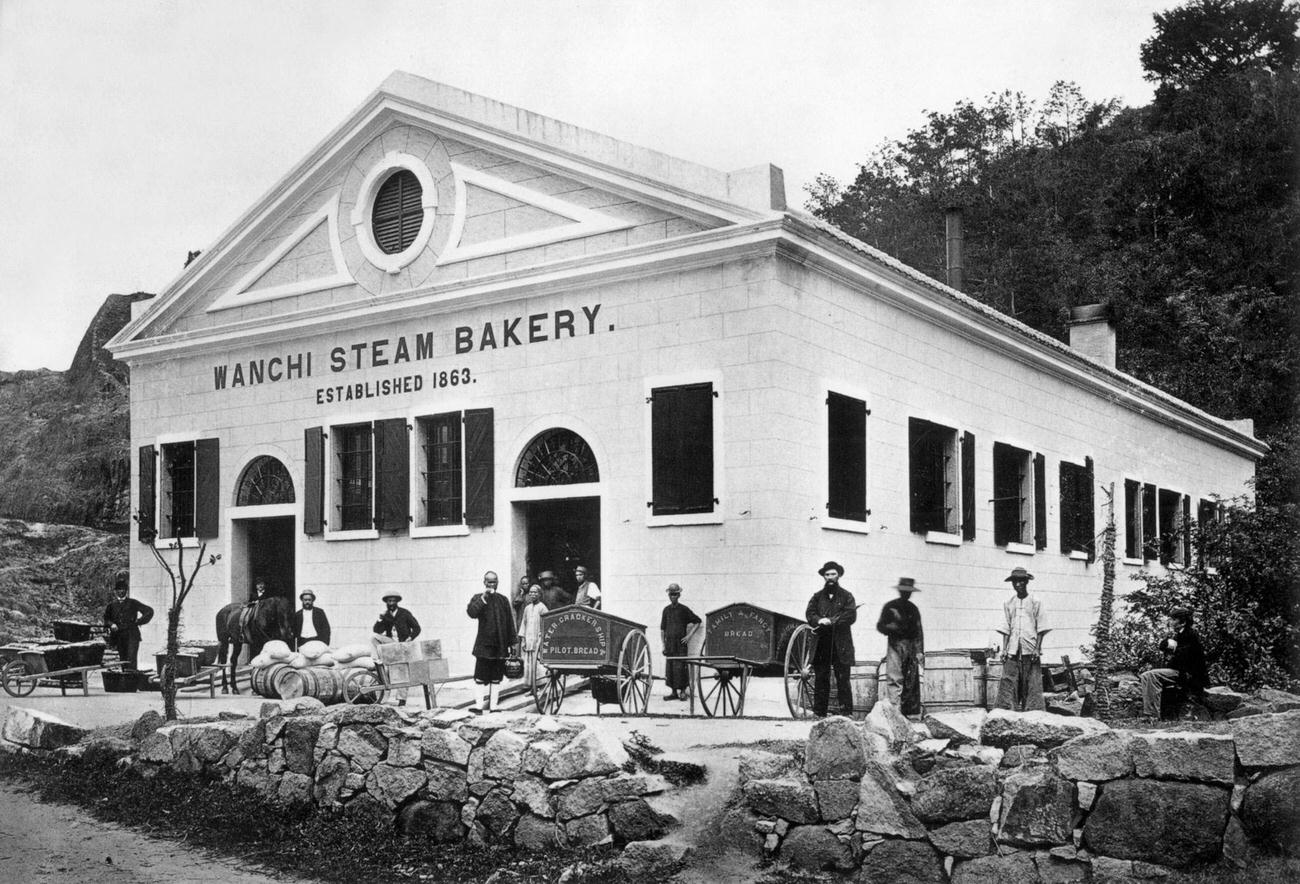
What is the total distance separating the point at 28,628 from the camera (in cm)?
2569

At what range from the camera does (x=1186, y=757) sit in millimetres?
7594

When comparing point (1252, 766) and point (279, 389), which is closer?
point (1252, 766)

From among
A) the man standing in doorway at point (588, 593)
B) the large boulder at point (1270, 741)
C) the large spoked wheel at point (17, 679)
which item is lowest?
the large spoked wheel at point (17, 679)

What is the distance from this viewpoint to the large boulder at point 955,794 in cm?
823

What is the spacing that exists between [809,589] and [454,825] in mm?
5841

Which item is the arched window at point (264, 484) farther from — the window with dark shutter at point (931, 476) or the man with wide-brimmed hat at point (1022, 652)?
the man with wide-brimmed hat at point (1022, 652)

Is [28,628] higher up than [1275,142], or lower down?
lower down

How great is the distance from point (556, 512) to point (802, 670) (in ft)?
15.3

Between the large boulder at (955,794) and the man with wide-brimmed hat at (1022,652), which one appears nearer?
the large boulder at (955,794)

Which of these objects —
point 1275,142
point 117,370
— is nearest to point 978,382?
point 1275,142

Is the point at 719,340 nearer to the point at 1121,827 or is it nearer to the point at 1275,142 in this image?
the point at 1275,142

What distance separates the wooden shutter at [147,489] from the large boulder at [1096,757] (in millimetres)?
16591

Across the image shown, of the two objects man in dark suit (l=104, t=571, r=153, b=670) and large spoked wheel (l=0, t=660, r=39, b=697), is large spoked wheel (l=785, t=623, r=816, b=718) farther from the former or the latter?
large spoked wheel (l=0, t=660, r=39, b=697)

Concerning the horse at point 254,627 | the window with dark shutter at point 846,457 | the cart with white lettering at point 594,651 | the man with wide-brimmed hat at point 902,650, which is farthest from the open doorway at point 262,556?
the man with wide-brimmed hat at point 902,650
